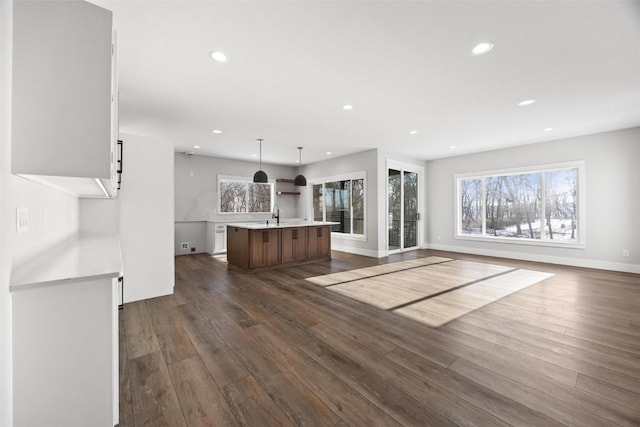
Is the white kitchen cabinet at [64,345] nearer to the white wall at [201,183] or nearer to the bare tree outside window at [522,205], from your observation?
the white wall at [201,183]

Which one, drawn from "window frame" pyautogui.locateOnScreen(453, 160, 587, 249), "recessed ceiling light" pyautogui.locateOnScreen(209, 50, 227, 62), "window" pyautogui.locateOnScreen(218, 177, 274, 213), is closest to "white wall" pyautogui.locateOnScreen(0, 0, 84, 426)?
"recessed ceiling light" pyautogui.locateOnScreen(209, 50, 227, 62)

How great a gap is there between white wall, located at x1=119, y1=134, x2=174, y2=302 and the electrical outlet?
225cm

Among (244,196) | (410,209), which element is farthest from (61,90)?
(410,209)

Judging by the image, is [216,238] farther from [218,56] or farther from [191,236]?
A: [218,56]

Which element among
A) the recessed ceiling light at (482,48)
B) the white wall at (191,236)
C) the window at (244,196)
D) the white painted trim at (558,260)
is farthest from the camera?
the window at (244,196)

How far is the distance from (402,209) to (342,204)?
5.61 ft

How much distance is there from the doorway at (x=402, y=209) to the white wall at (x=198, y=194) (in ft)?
14.1

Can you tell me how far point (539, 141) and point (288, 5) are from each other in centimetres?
643

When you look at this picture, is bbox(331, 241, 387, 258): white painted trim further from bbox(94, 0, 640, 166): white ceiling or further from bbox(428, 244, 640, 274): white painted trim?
bbox(94, 0, 640, 166): white ceiling

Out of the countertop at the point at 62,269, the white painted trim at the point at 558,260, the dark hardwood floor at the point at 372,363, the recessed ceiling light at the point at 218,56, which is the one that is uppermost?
the recessed ceiling light at the point at 218,56

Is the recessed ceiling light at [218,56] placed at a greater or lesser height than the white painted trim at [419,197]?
greater

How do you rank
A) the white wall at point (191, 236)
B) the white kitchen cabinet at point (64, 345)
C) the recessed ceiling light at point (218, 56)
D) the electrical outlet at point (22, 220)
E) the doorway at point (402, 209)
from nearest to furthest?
the white kitchen cabinet at point (64, 345) < the electrical outlet at point (22, 220) < the recessed ceiling light at point (218, 56) < the white wall at point (191, 236) < the doorway at point (402, 209)

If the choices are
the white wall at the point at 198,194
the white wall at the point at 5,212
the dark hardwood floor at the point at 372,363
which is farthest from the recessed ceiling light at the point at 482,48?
the white wall at the point at 198,194

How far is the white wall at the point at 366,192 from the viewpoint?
6664mm
